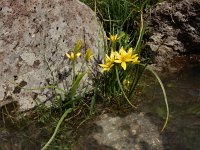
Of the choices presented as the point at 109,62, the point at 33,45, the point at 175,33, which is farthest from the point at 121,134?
the point at 175,33

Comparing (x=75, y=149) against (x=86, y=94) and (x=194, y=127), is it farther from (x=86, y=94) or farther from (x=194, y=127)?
(x=194, y=127)

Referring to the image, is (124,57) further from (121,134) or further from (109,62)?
(121,134)

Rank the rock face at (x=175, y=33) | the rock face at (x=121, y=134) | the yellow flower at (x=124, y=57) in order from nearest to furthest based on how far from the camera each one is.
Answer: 1. the rock face at (x=121, y=134)
2. the yellow flower at (x=124, y=57)
3. the rock face at (x=175, y=33)

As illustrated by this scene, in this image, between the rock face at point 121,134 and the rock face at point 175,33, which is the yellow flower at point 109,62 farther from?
the rock face at point 175,33

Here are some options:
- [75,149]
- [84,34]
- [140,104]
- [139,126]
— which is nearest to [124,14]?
[84,34]

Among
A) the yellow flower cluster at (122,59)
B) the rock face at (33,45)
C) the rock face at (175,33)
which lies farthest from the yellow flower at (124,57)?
the rock face at (175,33)

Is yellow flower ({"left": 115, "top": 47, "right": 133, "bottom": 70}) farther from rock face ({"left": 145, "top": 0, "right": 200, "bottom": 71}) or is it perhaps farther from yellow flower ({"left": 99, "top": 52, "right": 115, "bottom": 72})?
rock face ({"left": 145, "top": 0, "right": 200, "bottom": 71})
